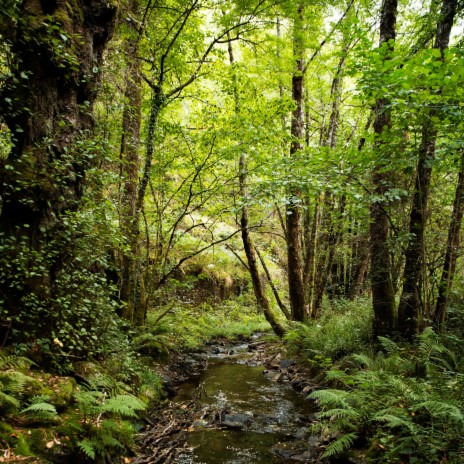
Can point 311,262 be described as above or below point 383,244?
below

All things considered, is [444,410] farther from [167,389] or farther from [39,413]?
[167,389]

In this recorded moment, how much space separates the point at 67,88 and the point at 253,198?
157 inches

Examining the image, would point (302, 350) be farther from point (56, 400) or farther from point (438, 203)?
point (56, 400)

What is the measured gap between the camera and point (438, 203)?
686cm

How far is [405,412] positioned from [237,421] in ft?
9.45

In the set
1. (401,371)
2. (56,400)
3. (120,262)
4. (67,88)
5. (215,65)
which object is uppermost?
(215,65)

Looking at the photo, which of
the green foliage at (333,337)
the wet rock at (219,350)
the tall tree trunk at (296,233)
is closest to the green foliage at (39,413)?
the green foliage at (333,337)

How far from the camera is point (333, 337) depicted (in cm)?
779

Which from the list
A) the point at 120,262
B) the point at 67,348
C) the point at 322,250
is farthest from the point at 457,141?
the point at 322,250

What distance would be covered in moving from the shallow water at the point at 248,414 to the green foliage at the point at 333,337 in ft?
3.59

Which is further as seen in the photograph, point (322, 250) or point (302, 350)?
point (322, 250)

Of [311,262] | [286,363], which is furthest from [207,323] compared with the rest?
[286,363]

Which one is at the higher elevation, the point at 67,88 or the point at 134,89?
the point at 134,89

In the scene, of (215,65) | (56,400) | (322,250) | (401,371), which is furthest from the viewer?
(322,250)
